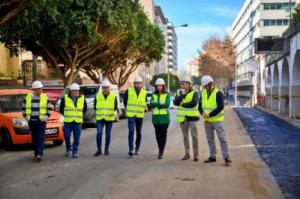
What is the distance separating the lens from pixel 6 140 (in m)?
12.8

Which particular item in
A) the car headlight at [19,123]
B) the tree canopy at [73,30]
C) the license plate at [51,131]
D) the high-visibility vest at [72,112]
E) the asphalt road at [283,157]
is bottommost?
the asphalt road at [283,157]

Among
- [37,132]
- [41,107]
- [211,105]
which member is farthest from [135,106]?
[37,132]

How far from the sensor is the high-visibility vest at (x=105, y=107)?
1125 centimetres

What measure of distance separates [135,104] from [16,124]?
11.4ft

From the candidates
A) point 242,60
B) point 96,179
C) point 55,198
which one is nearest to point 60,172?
point 96,179

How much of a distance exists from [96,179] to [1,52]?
44.8 m

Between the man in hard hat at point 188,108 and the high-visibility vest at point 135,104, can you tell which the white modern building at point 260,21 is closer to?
the high-visibility vest at point 135,104

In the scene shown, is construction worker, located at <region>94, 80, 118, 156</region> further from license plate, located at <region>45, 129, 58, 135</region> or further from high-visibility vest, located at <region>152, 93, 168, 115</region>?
license plate, located at <region>45, 129, 58, 135</region>

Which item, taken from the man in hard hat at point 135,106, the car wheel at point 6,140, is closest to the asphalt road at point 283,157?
the man in hard hat at point 135,106

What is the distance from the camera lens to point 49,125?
1285 centimetres

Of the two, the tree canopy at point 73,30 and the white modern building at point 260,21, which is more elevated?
the white modern building at point 260,21

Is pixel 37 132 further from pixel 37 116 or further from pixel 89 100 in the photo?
pixel 89 100

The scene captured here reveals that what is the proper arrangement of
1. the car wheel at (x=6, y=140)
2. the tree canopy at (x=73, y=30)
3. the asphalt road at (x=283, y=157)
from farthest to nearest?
the tree canopy at (x=73, y=30) → the car wheel at (x=6, y=140) → the asphalt road at (x=283, y=157)

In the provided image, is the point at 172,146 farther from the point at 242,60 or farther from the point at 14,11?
the point at 242,60
